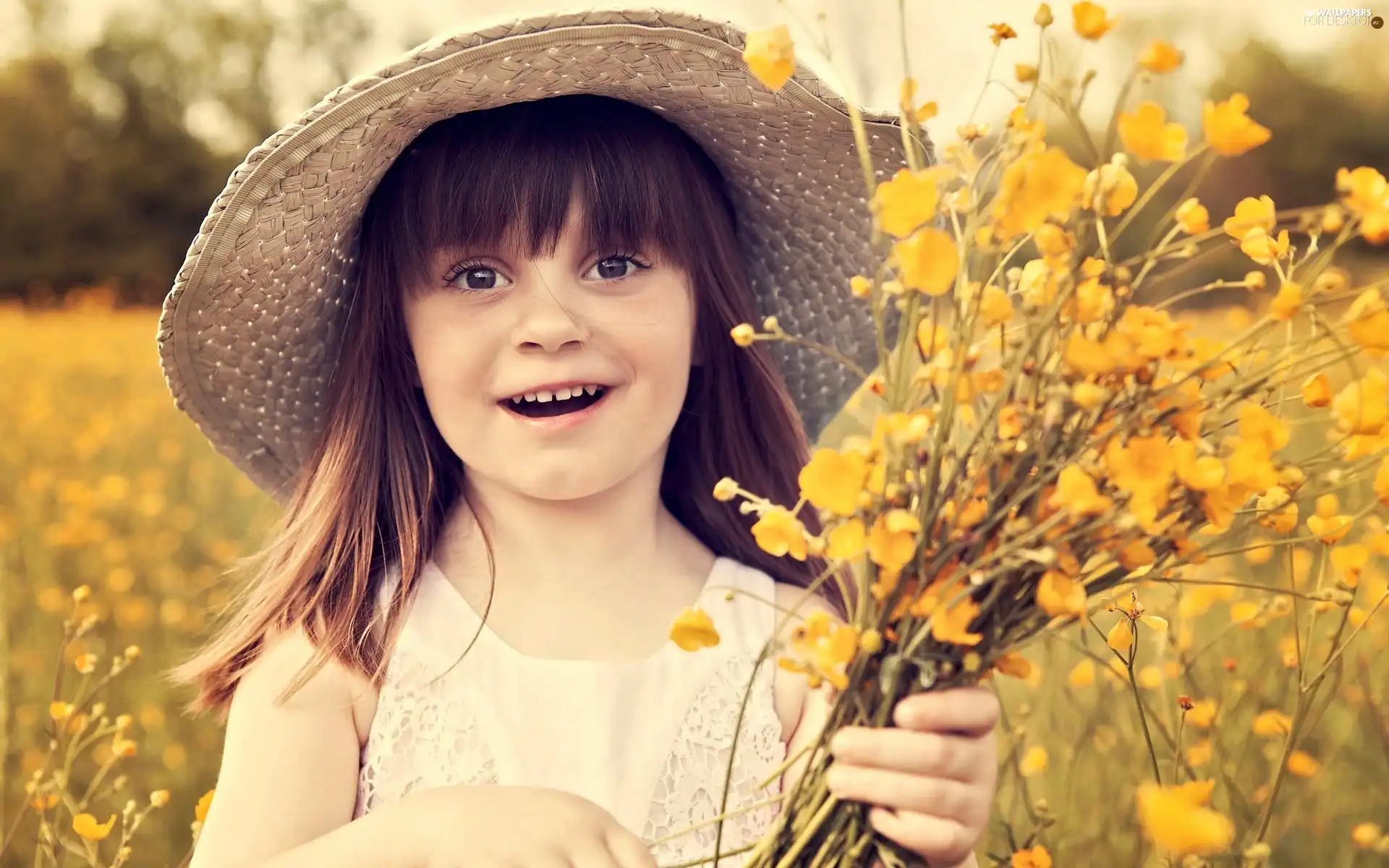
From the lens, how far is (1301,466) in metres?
0.69

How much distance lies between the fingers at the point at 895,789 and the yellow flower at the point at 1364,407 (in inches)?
12.0

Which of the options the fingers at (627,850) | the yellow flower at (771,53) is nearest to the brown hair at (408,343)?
the fingers at (627,850)

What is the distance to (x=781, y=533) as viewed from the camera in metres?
0.65

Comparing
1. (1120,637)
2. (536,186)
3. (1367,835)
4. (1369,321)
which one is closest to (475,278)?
(536,186)

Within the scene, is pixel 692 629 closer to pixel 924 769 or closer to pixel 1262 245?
pixel 924 769

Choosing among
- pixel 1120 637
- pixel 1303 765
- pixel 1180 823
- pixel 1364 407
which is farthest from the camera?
pixel 1303 765

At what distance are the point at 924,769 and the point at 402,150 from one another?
2.35ft

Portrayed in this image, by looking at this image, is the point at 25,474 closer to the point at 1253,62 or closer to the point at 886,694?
the point at 886,694

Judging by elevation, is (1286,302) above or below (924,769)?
above

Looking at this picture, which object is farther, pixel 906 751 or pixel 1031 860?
pixel 1031 860

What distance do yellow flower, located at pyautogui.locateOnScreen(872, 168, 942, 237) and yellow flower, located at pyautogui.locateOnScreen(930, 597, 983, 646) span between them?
0.64ft

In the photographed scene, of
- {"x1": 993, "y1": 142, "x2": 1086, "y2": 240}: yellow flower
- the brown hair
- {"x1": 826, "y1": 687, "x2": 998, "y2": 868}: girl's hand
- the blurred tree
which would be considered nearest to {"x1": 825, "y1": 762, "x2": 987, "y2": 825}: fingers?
{"x1": 826, "y1": 687, "x2": 998, "y2": 868}: girl's hand

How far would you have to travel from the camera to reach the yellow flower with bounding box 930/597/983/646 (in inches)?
24.0

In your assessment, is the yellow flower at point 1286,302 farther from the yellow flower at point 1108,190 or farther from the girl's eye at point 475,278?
the girl's eye at point 475,278
